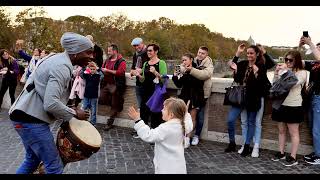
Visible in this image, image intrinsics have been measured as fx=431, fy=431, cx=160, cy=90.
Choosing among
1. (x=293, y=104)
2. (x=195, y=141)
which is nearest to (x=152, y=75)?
(x=195, y=141)

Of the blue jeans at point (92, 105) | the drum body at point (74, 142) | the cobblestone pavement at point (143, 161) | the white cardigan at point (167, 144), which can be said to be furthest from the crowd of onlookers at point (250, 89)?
the drum body at point (74, 142)

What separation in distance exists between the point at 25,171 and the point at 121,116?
503cm

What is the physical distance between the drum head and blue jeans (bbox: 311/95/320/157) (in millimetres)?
3751

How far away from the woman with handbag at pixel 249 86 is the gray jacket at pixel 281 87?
27cm

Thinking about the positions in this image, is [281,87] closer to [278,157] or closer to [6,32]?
[278,157]

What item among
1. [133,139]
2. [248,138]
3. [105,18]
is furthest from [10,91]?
[105,18]

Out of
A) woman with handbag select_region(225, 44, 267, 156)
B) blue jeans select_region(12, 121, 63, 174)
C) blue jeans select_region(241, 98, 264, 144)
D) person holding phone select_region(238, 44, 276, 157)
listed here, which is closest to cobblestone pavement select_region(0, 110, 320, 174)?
person holding phone select_region(238, 44, 276, 157)

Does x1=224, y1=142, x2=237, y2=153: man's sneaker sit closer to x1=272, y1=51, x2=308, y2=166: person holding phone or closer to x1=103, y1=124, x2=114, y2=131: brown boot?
x1=272, y1=51, x2=308, y2=166: person holding phone

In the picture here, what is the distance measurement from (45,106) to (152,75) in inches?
157

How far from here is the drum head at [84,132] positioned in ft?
15.6

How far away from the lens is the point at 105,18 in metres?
54.8

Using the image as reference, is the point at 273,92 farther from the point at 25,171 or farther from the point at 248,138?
the point at 25,171

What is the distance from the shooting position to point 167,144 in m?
4.59

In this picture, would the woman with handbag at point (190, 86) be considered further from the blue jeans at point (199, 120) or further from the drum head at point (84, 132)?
the drum head at point (84, 132)
